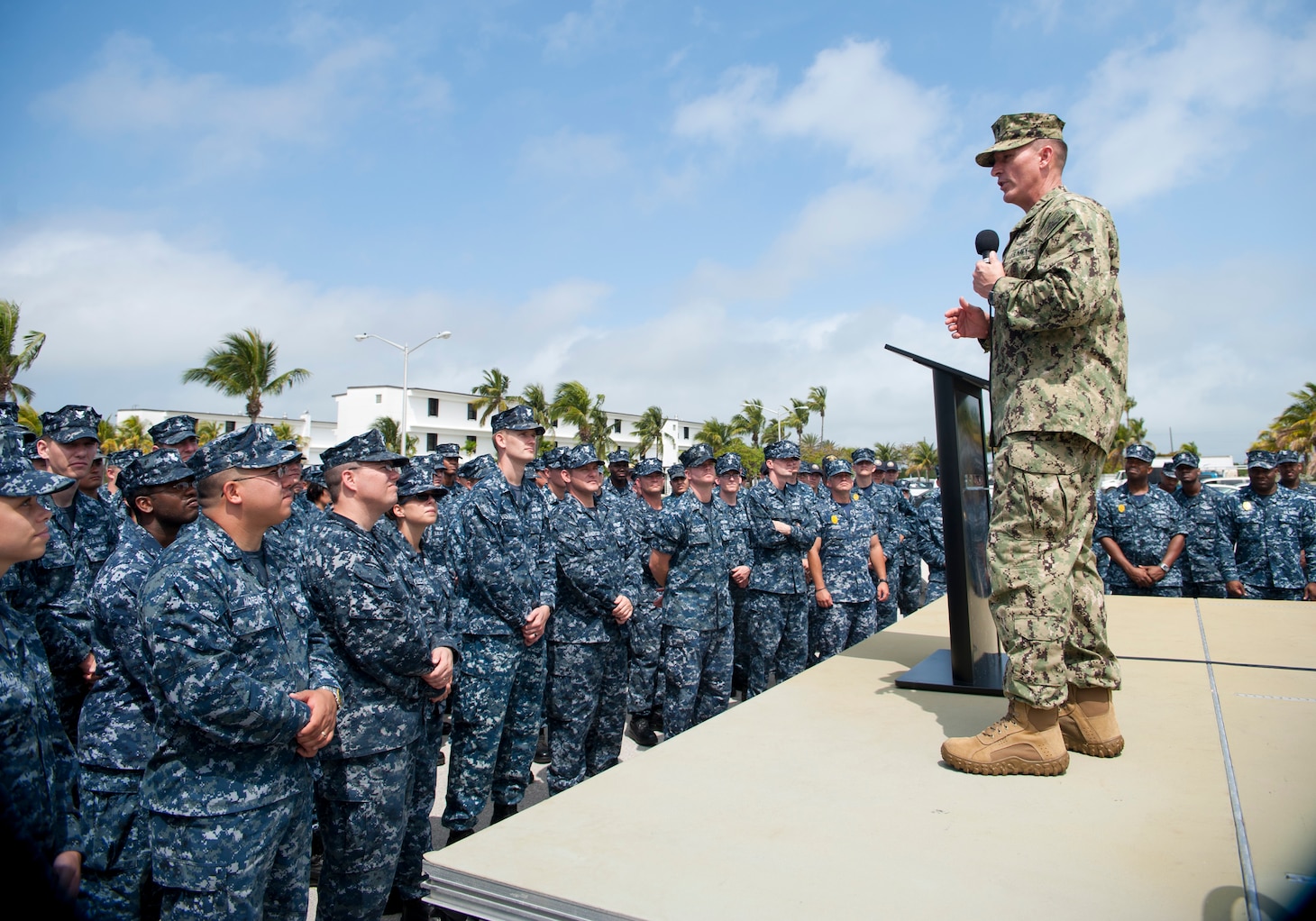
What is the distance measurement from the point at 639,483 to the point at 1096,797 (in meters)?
5.19

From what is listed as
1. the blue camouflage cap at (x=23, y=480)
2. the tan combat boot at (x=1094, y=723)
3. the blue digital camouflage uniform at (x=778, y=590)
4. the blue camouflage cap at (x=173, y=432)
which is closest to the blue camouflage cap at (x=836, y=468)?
the blue digital camouflage uniform at (x=778, y=590)

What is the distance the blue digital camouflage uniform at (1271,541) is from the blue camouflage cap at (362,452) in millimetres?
7724

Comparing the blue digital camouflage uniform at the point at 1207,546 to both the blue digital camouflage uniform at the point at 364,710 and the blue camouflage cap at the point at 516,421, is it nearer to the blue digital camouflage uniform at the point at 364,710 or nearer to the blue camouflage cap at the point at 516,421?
the blue camouflage cap at the point at 516,421

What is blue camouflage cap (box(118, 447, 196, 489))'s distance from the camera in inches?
152

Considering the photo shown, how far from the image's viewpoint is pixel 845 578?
25.2 ft

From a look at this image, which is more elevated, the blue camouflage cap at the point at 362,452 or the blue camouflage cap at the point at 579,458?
the blue camouflage cap at the point at 579,458

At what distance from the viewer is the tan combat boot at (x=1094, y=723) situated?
2.57 metres

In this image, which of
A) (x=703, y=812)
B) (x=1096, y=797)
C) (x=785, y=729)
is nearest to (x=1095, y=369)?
(x=1096, y=797)

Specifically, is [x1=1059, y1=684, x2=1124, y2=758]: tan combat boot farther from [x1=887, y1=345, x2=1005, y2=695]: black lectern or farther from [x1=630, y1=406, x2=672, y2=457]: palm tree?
[x1=630, y1=406, x2=672, y2=457]: palm tree

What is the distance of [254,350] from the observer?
108 ft

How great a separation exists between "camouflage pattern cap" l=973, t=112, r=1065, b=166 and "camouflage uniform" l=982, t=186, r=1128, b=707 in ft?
0.76

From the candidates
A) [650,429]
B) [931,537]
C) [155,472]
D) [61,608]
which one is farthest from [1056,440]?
[650,429]

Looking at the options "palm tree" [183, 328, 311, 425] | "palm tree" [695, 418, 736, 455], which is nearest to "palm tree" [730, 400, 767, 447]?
"palm tree" [695, 418, 736, 455]

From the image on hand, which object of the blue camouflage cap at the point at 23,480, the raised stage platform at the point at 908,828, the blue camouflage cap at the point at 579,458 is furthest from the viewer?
the blue camouflage cap at the point at 579,458
